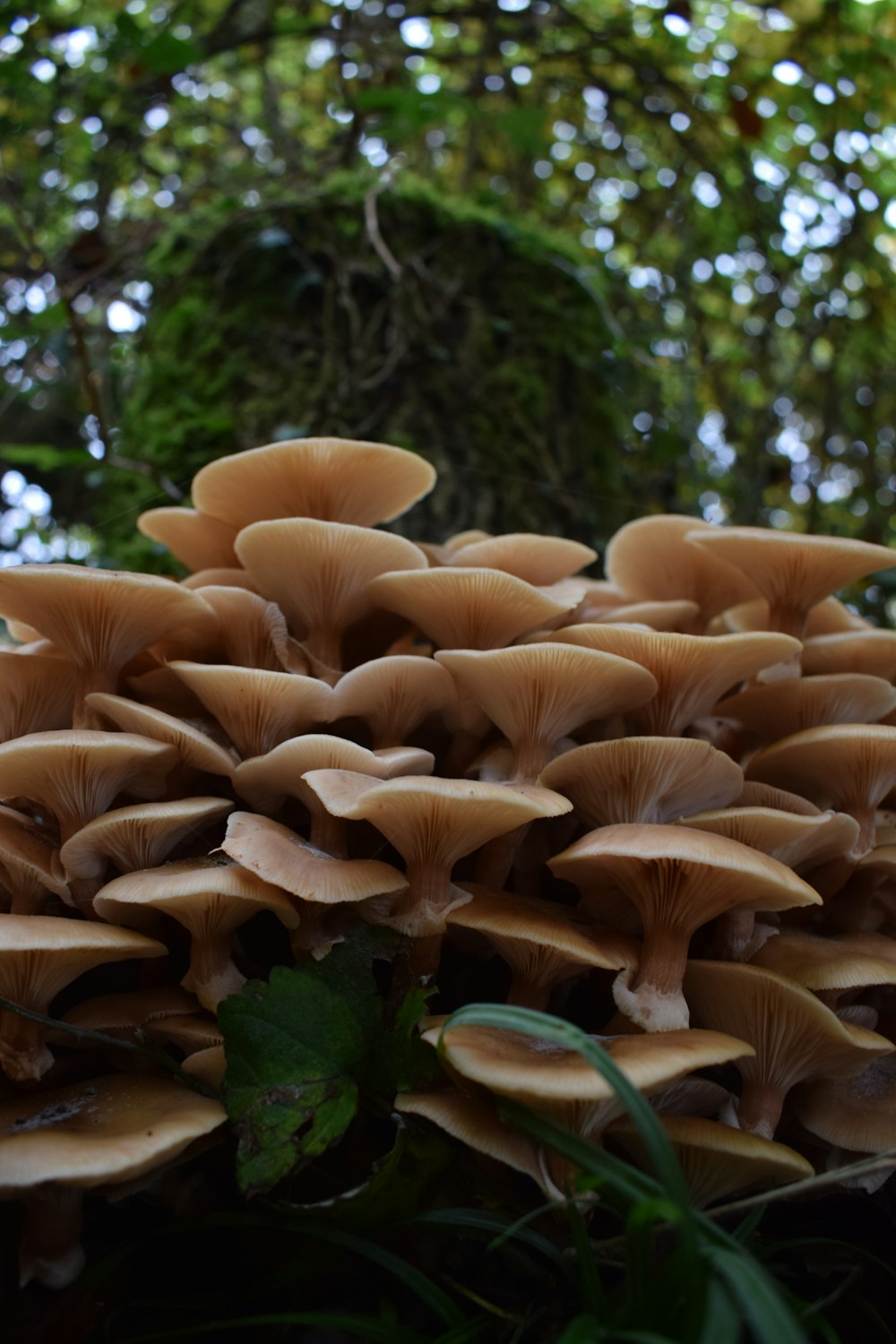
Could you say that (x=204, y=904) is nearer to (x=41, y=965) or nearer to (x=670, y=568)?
(x=41, y=965)

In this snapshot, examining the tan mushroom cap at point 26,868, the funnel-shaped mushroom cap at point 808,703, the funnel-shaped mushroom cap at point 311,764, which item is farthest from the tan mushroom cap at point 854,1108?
the tan mushroom cap at point 26,868

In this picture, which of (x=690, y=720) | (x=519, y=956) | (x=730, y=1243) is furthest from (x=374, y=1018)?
(x=690, y=720)

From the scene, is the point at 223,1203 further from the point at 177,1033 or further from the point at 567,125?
the point at 567,125

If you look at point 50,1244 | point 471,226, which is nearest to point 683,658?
point 50,1244

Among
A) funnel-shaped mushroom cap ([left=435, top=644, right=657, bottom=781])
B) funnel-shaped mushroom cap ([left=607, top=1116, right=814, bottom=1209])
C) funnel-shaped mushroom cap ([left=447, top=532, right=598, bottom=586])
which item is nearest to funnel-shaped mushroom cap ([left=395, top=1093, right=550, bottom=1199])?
funnel-shaped mushroom cap ([left=607, top=1116, right=814, bottom=1209])

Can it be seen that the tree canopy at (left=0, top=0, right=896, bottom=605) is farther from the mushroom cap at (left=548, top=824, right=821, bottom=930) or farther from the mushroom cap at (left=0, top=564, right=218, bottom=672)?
the mushroom cap at (left=548, top=824, right=821, bottom=930)

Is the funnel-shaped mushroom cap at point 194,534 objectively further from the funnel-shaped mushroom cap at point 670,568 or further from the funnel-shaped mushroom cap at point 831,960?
the funnel-shaped mushroom cap at point 831,960
